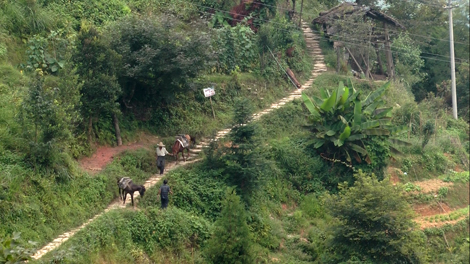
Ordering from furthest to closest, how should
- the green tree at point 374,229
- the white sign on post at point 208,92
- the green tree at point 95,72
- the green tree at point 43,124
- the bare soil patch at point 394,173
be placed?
the bare soil patch at point 394,173 → the white sign on post at point 208,92 → the green tree at point 95,72 → the green tree at point 374,229 → the green tree at point 43,124

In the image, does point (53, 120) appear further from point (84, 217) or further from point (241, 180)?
point (241, 180)

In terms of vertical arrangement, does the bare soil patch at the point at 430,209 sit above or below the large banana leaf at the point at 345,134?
below

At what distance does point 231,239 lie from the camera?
46.3 feet

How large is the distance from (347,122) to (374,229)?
233 inches

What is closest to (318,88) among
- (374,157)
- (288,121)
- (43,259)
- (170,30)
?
(288,121)

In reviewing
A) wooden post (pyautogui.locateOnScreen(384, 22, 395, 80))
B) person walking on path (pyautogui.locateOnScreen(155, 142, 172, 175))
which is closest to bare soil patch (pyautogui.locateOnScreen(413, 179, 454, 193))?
wooden post (pyautogui.locateOnScreen(384, 22, 395, 80))

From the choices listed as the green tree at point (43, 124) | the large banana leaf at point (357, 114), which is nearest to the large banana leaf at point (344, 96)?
the large banana leaf at point (357, 114)

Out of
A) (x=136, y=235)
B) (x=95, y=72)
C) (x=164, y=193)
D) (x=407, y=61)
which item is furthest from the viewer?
(x=407, y=61)

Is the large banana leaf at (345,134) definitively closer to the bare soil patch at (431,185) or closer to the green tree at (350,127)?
the green tree at (350,127)

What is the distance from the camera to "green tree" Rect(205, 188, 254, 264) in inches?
555

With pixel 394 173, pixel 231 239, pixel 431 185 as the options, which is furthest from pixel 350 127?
pixel 231 239

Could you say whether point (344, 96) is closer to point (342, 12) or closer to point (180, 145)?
point (180, 145)

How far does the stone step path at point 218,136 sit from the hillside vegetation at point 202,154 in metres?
0.21

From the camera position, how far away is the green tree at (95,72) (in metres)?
16.2
